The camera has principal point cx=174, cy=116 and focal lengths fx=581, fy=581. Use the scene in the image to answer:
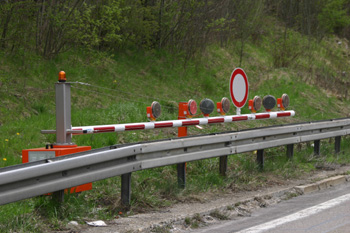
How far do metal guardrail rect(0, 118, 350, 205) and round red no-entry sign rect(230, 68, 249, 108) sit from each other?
4.21 ft

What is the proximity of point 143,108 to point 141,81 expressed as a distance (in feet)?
12.0

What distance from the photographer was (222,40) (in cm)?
2494

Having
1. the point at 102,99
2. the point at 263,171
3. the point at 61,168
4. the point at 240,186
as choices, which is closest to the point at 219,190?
the point at 240,186

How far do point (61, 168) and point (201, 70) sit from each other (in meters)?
15.4

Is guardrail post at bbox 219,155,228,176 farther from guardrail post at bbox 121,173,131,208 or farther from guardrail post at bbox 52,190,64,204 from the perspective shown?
guardrail post at bbox 52,190,64,204

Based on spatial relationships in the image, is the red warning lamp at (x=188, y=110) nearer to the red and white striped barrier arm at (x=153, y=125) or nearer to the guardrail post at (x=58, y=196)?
the red and white striped barrier arm at (x=153, y=125)

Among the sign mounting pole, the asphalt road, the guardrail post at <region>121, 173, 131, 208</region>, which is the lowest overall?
the asphalt road

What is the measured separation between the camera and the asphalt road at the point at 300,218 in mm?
6027

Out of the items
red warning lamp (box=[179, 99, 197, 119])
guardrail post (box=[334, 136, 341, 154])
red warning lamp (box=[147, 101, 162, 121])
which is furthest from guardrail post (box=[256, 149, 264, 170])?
guardrail post (box=[334, 136, 341, 154])

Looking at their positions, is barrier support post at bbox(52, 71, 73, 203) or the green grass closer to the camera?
the green grass

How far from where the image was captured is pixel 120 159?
21.2 feet

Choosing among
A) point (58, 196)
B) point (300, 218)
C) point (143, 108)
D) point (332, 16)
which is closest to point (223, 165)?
point (300, 218)

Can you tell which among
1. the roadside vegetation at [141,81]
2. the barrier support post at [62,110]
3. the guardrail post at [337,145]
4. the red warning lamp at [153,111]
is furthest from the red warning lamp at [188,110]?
the guardrail post at [337,145]

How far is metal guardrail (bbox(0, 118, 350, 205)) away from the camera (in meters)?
5.21
